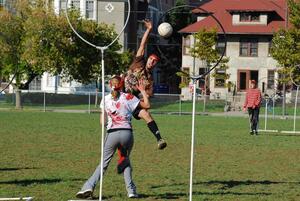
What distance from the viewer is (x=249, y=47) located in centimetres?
6650

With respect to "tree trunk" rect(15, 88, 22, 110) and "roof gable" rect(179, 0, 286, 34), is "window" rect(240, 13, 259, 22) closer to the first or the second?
"roof gable" rect(179, 0, 286, 34)

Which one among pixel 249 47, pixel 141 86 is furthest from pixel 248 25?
pixel 141 86

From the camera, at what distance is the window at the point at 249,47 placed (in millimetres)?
66250

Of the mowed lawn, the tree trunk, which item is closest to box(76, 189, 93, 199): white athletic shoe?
the mowed lawn

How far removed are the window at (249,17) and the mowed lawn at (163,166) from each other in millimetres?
40777

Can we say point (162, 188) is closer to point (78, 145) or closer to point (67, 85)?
point (78, 145)

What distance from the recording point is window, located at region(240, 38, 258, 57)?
66.2 metres

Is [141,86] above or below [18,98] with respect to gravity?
above

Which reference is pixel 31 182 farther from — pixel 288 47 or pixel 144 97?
pixel 288 47

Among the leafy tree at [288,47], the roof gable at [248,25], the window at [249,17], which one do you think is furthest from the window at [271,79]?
the leafy tree at [288,47]

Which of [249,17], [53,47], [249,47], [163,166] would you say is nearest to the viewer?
[163,166]

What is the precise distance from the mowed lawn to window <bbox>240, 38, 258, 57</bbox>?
40.0 metres

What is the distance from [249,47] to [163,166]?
5158cm

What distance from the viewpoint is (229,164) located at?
16.8 meters
